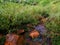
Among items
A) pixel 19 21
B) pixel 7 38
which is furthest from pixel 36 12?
pixel 7 38

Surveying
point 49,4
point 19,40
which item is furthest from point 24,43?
point 49,4

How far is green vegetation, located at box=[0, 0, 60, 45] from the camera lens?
3.86m

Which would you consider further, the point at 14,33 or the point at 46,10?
the point at 46,10

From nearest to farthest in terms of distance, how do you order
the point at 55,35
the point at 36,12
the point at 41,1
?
the point at 55,35, the point at 36,12, the point at 41,1

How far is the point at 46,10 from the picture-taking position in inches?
164

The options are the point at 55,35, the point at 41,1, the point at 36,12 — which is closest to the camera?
the point at 55,35

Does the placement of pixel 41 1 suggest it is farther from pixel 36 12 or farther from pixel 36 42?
pixel 36 42

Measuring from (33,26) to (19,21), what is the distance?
0.85ft

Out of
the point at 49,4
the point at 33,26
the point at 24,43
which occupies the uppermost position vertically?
the point at 49,4

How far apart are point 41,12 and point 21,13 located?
409 millimetres

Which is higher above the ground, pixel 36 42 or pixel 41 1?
pixel 41 1

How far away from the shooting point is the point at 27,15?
3975 millimetres

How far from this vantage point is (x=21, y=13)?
3.96 meters

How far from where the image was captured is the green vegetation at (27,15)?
3.86 meters
